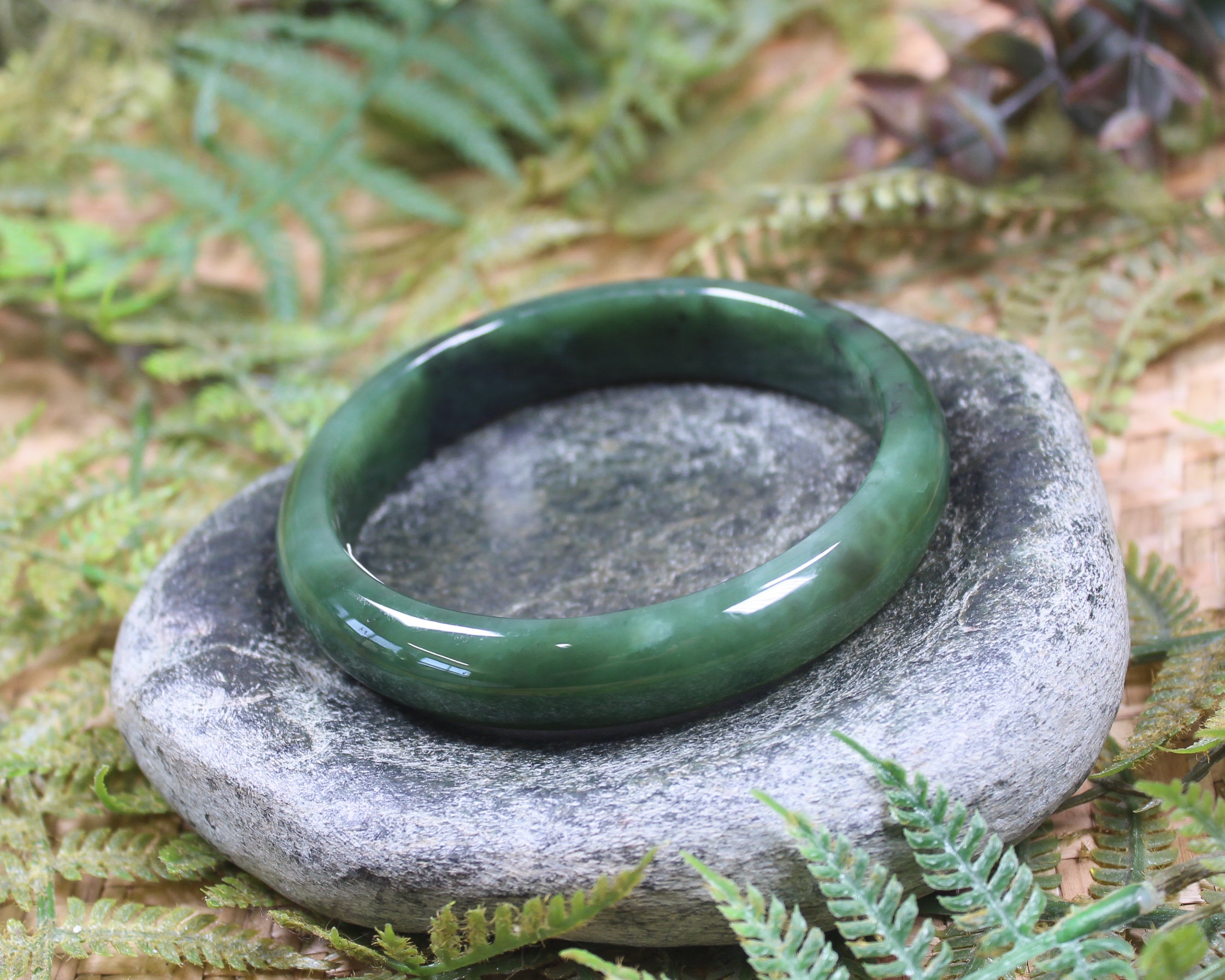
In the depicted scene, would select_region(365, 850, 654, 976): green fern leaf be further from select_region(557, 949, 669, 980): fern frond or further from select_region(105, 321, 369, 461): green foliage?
select_region(105, 321, 369, 461): green foliage

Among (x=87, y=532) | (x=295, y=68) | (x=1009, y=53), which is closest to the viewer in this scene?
(x=87, y=532)

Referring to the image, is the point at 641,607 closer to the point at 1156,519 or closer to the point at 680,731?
the point at 680,731

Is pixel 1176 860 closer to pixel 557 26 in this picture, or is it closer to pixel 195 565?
pixel 195 565

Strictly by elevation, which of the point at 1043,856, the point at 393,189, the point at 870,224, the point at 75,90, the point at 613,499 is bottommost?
the point at 1043,856

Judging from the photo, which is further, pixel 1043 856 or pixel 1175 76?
pixel 1175 76

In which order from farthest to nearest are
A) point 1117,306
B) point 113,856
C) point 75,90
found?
point 75,90 → point 1117,306 → point 113,856

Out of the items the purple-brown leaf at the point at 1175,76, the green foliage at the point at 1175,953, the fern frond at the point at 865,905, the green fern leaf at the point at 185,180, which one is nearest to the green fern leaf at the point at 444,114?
the green fern leaf at the point at 185,180

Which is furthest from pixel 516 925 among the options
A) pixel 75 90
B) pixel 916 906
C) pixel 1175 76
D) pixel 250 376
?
pixel 75 90
